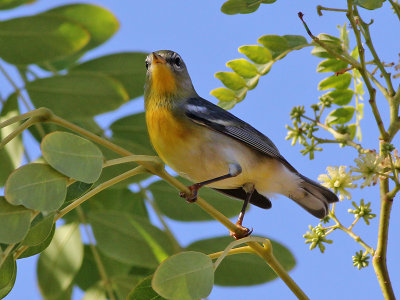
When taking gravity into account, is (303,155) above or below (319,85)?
below

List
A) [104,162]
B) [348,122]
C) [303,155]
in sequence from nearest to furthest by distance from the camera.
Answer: [104,162] < [303,155] < [348,122]

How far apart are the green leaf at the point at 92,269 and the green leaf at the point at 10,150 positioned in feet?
1.57

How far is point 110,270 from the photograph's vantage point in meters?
2.75

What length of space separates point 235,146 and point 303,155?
0.91m

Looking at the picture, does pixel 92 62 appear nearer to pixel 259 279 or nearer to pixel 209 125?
pixel 209 125

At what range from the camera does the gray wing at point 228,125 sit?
3.33 meters

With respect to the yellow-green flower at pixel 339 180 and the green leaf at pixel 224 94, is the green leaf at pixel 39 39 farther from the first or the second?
the yellow-green flower at pixel 339 180

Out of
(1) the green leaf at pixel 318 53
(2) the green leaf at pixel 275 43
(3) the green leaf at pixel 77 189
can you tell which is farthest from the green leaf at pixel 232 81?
(3) the green leaf at pixel 77 189

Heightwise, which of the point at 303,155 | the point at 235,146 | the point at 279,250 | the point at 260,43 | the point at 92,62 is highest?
the point at 260,43

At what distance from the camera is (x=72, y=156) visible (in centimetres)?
154

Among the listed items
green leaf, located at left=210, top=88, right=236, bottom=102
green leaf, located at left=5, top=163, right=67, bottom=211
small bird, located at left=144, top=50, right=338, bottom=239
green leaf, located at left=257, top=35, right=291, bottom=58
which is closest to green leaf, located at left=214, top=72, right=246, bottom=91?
green leaf, located at left=210, top=88, right=236, bottom=102

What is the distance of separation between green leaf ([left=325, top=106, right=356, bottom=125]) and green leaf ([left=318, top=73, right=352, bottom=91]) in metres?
0.10

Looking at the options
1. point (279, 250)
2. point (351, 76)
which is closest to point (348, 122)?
point (351, 76)

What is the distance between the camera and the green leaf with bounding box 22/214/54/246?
1.68 m
